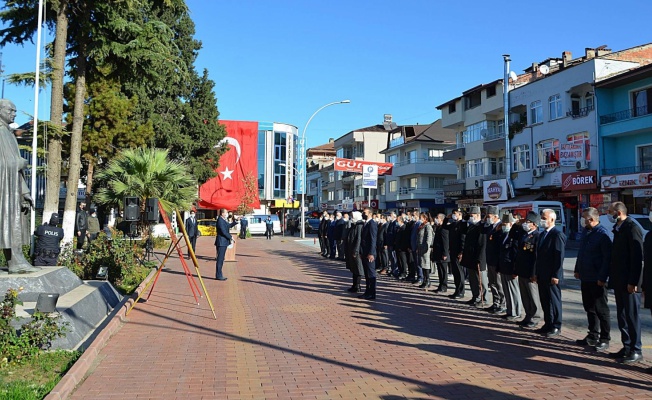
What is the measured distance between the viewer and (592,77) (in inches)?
1273

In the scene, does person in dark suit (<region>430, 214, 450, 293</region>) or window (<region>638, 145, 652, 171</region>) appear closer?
person in dark suit (<region>430, 214, 450, 293</region>)

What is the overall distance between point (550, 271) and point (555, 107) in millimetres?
30949

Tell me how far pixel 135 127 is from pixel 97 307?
19684 mm

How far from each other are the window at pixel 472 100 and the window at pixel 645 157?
16.4 metres

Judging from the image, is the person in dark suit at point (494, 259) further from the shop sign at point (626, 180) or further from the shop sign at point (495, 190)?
the shop sign at point (495, 190)

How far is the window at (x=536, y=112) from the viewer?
37.2 m

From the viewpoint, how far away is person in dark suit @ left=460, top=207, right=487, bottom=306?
1030 cm

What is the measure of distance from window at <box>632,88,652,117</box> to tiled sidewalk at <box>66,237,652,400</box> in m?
25.2

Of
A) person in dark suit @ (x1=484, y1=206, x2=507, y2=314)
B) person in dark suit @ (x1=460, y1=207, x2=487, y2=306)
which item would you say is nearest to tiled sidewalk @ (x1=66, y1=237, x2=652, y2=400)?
person in dark suit @ (x1=484, y1=206, x2=507, y2=314)

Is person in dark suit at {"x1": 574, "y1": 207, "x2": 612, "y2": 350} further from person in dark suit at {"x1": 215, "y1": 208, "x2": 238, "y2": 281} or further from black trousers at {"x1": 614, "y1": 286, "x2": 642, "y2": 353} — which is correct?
person in dark suit at {"x1": 215, "y1": 208, "x2": 238, "y2": 281}

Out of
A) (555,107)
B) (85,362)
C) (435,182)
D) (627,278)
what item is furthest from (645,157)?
(85,362)

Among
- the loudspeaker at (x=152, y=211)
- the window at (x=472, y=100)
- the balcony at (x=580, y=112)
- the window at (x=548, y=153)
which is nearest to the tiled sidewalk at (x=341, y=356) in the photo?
the loudspeaker at (x=152, y=211)

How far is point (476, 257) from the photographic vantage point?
10.4 meters

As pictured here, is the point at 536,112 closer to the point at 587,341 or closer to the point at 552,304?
the point at 552,304
